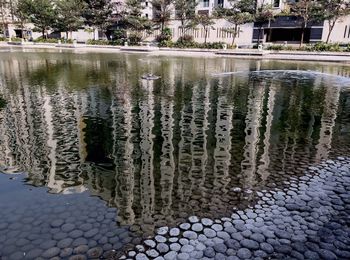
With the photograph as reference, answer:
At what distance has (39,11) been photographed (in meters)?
65.5

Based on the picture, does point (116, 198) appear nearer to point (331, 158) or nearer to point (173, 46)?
point (331, 158)

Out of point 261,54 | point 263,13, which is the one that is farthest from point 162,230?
point 263,13

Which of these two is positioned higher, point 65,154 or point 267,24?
point 267,24

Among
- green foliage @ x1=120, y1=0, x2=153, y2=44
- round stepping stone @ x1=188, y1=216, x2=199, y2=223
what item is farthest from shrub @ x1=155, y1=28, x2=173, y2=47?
round stepping stone @ x1=188, y1=216, x2=199, y2=223

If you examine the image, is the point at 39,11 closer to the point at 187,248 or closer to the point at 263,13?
the point at 263,13

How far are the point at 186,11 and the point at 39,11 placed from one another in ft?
99.5

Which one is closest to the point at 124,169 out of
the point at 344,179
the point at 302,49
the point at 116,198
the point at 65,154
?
the point at 116,198

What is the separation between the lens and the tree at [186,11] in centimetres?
5910

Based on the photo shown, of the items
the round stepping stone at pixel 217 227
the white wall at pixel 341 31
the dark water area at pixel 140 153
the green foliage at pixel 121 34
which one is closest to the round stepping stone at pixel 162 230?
the dark water area at pixel 140 153

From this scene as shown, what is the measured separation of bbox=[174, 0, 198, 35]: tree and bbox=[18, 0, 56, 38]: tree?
2655 centimetres

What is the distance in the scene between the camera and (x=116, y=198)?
6324 mm

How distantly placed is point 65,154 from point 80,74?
16.3 m

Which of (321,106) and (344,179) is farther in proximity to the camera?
(321,106)

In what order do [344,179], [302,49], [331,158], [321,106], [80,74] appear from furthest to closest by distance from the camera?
[302,49] → [80,74] → [321,106] → [331,158] → [344,179]
